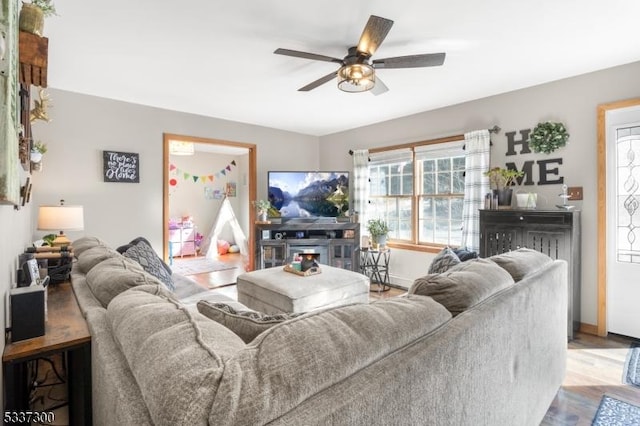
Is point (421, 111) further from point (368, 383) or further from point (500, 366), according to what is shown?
point (368, 383)

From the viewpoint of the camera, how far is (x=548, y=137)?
320 centimetres

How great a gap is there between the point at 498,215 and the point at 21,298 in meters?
3.59

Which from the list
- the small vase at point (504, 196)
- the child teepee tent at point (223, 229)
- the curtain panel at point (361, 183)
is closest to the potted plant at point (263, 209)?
the curtain panel at point (361, 183)

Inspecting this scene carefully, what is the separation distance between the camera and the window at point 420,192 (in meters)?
4.16

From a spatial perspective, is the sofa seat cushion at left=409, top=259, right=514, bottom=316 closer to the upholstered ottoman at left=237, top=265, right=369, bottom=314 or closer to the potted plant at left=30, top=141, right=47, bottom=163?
the upholstered ottoman at left=237, top=265, right=369, bottom=314

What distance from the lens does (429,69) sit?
2.96 meters

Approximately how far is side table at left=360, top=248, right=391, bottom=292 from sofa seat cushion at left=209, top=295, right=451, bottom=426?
12.3 feet

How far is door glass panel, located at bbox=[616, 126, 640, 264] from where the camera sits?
284cm

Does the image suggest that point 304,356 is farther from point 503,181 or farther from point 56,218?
point 503,181

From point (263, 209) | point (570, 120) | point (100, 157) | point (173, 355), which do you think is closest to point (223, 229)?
point (263, 209)

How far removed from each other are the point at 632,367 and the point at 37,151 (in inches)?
202

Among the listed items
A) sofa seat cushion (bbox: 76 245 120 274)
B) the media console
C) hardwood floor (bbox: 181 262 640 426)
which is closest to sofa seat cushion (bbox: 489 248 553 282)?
hardwood floor (bbox: 181 262 640 426)

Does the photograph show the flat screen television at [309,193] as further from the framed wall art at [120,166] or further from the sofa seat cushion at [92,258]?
the sofa seat cushion at [92,258]

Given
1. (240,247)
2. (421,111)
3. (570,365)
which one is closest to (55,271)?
(570,365)
